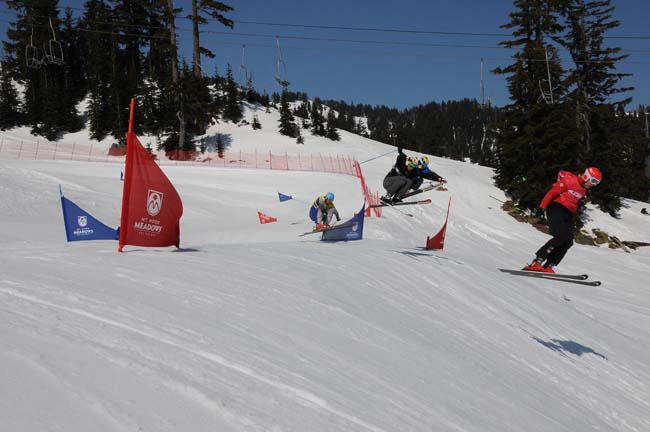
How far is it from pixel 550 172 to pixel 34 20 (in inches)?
2347

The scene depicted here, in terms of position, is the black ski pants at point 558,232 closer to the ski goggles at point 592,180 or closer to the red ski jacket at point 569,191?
the red ski jacket at point 569,191

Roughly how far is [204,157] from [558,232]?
116ft

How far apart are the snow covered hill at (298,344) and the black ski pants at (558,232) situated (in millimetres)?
1731

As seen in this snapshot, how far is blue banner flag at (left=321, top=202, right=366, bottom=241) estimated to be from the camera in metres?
15.8

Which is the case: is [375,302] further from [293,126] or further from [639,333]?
[293,126]

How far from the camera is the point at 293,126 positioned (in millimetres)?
48719

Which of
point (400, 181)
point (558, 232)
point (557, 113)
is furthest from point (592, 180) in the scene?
point (557, 113)

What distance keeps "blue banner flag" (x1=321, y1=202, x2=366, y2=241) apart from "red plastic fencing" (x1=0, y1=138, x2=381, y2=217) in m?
20.6

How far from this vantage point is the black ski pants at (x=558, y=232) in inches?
322

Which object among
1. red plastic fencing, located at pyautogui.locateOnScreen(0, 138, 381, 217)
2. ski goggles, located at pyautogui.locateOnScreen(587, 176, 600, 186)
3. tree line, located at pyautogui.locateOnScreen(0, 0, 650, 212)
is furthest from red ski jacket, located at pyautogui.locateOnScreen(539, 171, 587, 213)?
red plastic fencing, located at pyautogui.locateOnScreen(0, 138, 381, 217)

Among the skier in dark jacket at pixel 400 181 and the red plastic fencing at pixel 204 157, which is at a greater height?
the red plastic fencing at pixel 204 157

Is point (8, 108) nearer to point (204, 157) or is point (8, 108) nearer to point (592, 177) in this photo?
point (204, 157)

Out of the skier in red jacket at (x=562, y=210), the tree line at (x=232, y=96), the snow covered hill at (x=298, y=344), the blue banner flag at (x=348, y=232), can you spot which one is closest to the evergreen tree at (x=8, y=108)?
the tree line at (x=232, y=96)

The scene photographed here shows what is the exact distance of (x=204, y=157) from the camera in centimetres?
4012
